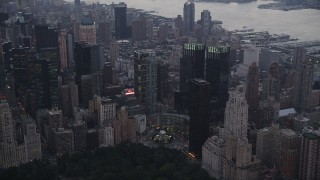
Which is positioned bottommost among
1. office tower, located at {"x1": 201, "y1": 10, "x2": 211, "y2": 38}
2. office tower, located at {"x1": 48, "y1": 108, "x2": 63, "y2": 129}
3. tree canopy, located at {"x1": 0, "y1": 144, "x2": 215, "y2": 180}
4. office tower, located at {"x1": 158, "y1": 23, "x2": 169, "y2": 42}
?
tree canopy, located at {"x1": 0, "y1": 144, "x2": 215, "y2": 180}

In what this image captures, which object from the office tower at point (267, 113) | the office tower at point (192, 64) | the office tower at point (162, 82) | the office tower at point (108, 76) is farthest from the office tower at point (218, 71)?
the office tower at point (108, 76)

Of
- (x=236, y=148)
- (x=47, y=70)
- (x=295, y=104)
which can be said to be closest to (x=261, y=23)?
(x=295, y=104)

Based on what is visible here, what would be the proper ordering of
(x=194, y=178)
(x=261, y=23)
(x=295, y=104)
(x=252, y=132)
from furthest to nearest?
1. (x=261, y=23)
2. (x=295, y=104)
3. (x=252, y=132)
4. (x=194, y=178)

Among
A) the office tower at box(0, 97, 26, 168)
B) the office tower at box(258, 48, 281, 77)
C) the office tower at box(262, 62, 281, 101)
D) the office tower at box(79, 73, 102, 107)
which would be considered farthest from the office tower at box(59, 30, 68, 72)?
the office tower at box(258, 48, 281, 77)

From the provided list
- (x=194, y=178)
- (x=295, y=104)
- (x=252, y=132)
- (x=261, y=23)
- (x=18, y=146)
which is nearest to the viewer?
(x=194, y=178)

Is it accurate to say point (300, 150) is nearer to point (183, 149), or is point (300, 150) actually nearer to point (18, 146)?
point (183, 149)

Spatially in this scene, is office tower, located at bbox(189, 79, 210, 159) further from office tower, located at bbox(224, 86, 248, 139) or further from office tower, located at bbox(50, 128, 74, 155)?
office tower, located at bbox(50, 128, 74, 155)

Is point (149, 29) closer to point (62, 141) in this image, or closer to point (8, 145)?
point (62, 141)
